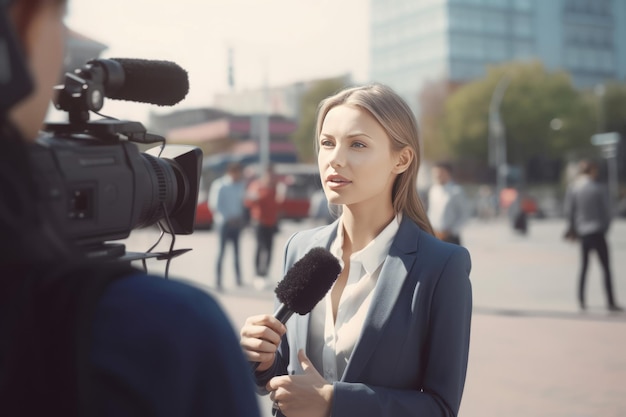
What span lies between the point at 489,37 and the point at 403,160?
300ft

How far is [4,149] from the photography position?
2.47 ft

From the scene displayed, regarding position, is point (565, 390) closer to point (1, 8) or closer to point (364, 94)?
point (364, 94)

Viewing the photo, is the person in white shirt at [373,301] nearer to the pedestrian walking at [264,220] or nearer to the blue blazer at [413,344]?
the blue blazer at [413,344]

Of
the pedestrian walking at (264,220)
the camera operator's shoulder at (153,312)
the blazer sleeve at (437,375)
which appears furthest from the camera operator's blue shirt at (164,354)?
the pedestrian walking at (264,220)

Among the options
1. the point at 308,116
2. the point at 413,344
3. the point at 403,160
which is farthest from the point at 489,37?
the point at 413,344

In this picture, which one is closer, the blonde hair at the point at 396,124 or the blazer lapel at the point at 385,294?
the blazer lapel at the point at 385,294

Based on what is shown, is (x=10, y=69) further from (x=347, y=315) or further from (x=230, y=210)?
(x=230, y=210)

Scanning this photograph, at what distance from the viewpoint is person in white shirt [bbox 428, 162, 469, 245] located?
9812 millimetres

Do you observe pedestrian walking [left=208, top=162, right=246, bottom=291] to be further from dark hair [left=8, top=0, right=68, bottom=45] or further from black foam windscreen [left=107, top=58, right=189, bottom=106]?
dark hair [left=8, top=0, right=68, bottom=45]

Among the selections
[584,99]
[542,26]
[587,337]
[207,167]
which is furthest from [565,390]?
[542,26]

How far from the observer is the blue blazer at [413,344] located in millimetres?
1941

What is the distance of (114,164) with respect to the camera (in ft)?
4.12

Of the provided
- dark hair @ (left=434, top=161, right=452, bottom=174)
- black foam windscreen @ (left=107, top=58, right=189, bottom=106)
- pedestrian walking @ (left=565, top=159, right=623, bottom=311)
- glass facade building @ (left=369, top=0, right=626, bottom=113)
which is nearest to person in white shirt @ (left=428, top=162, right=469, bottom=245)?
dark hair @ (left=434, top=161, right=452, bottom=174)

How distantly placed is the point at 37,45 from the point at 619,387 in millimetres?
6116
